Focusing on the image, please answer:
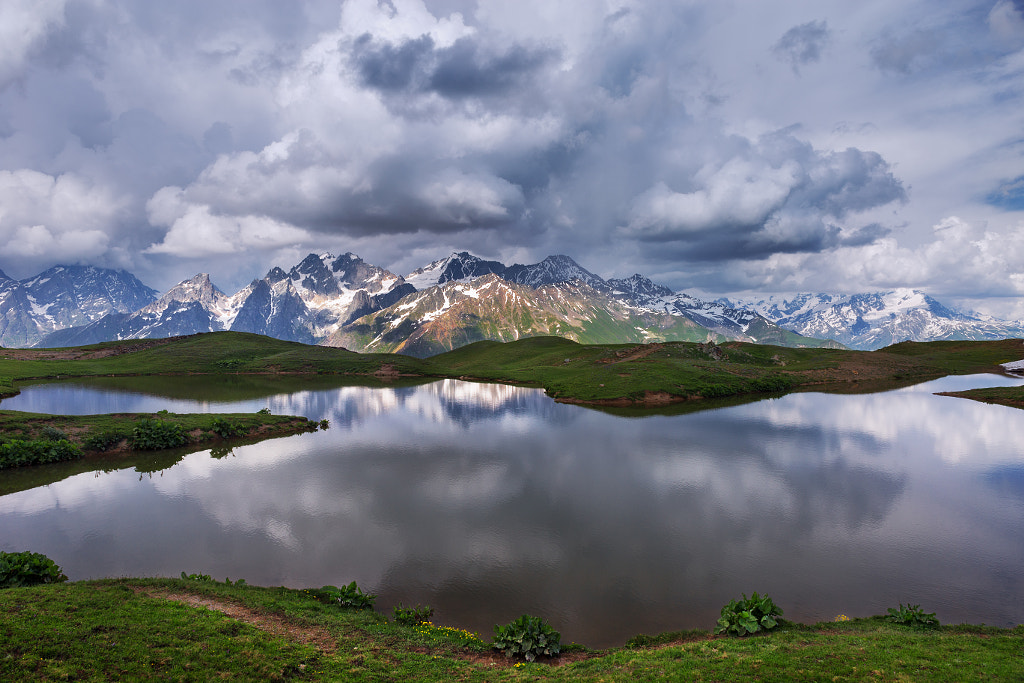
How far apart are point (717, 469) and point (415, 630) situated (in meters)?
37.8

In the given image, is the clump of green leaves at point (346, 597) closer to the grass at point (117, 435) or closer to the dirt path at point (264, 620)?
the dirt path at point (264, 620)

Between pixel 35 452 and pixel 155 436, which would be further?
pixel 155 436

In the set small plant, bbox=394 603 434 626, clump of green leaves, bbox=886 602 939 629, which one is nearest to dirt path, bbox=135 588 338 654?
small plant, bbox=394 603 434 626

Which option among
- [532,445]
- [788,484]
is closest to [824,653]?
[788,484]

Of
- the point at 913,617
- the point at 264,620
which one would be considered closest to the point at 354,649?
the point at 264,620

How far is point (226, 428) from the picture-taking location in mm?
62469

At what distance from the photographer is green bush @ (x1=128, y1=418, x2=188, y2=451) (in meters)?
55.4

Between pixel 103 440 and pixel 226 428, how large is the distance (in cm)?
1278

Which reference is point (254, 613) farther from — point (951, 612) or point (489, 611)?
point (951, 612)

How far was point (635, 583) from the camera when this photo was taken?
26500 mm

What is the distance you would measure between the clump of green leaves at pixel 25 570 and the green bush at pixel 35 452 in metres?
34.9

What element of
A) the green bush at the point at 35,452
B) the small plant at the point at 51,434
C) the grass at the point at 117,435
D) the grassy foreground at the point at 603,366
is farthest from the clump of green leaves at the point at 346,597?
the grassy foreground at the point at 603,366

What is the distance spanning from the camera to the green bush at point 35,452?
154 ft

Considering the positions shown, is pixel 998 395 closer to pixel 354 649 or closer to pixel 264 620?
pixel 354 649
